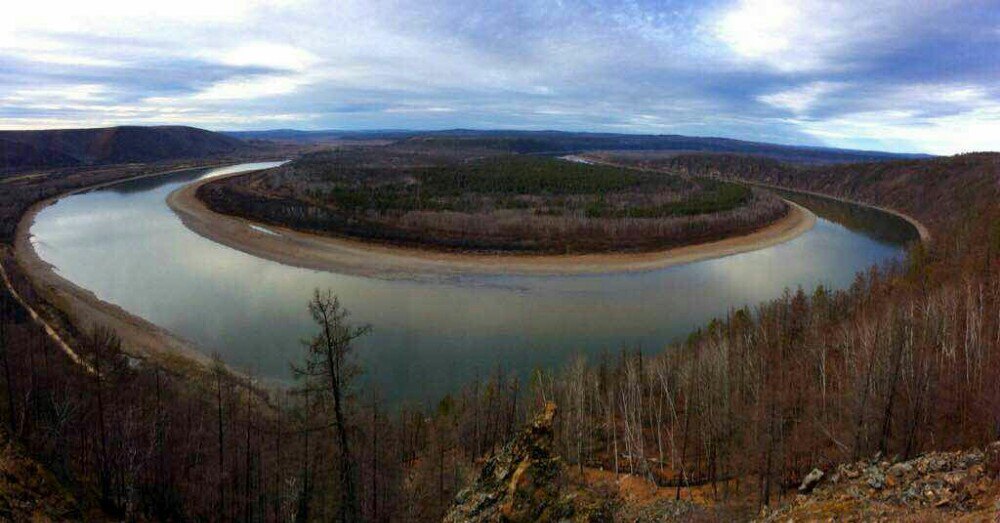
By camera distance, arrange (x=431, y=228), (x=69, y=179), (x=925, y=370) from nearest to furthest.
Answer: (x=925, y=370)
(x=431, y=228)
(x=69, y=179)

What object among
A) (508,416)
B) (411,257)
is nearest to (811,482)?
(508,416)

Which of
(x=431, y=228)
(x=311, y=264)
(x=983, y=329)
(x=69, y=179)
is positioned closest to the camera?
(x=983, y=329)

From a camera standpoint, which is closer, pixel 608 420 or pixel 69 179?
pixel 608 420

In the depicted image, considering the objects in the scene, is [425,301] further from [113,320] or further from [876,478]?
[876,478]

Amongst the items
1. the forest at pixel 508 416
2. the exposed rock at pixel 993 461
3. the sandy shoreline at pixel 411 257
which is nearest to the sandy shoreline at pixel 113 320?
the forest at pixel 508 416

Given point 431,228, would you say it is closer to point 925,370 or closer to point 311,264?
point 311,264

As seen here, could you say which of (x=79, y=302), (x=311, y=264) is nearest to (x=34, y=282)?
(x=79, y=302)
